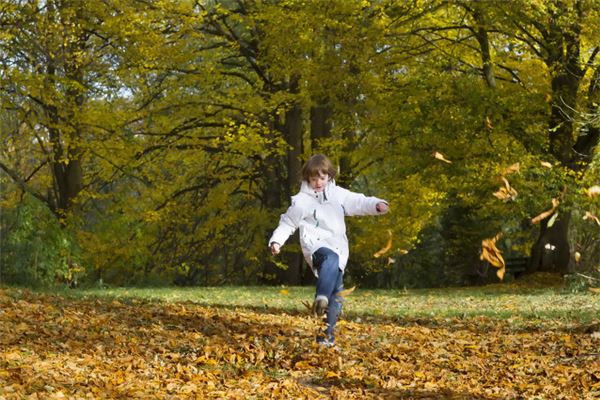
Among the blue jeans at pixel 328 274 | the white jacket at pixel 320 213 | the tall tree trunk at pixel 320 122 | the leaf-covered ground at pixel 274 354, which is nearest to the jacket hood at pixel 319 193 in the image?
the white jacket at pixel 320 213

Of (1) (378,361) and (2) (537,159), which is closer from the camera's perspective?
(1) (378,361)

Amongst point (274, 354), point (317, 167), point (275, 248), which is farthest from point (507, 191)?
point (275, 248)

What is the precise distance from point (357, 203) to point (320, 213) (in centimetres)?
34

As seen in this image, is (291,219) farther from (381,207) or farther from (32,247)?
(32,247)

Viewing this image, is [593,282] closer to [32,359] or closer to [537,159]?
[537,159]

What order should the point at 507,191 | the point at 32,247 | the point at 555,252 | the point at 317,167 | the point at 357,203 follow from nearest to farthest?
the point at 317,167, the point at 357,203, the point at 507,191, the point at 32,247, the point at 555,252

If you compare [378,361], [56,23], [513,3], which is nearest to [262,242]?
[56,23]

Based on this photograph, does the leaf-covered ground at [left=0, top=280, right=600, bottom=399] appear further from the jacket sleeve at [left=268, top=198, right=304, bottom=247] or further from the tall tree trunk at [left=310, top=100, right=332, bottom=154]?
the tall tree trunk at [left=310, top=100, right=332, bottom=154]

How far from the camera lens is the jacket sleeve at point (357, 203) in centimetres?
817

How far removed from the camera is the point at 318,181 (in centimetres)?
822

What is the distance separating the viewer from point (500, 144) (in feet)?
70.9

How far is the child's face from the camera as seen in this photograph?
8195 mm

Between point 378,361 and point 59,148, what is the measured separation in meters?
17.3

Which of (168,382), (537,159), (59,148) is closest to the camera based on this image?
(168,382)
